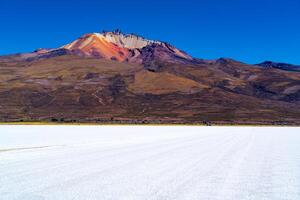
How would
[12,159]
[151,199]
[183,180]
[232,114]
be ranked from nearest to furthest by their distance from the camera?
[151,199]
[183,180]
[12,159]
[232,114]

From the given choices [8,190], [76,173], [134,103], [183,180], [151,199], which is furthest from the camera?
[134,103]

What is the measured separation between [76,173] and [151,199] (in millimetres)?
4388

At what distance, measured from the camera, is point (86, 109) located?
18425cm

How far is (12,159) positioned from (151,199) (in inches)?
375

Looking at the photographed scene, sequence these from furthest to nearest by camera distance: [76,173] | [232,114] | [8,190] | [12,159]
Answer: [232,114] < [12,159] < [76,173] < [8,190]

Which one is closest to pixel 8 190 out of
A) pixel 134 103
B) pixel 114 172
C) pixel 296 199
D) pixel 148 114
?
pixel 114 172

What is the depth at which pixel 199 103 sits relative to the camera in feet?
651

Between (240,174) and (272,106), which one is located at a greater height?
(272,106)

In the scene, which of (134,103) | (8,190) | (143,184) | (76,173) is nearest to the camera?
(8,190)

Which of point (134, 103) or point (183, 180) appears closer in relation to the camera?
point (183, 180)

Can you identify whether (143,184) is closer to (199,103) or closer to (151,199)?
(151,199)

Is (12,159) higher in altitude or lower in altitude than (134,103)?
lower

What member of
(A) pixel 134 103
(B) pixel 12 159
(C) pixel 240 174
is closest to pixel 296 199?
(C) pixel 240 174

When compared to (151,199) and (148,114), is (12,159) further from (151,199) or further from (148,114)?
(148,114)
